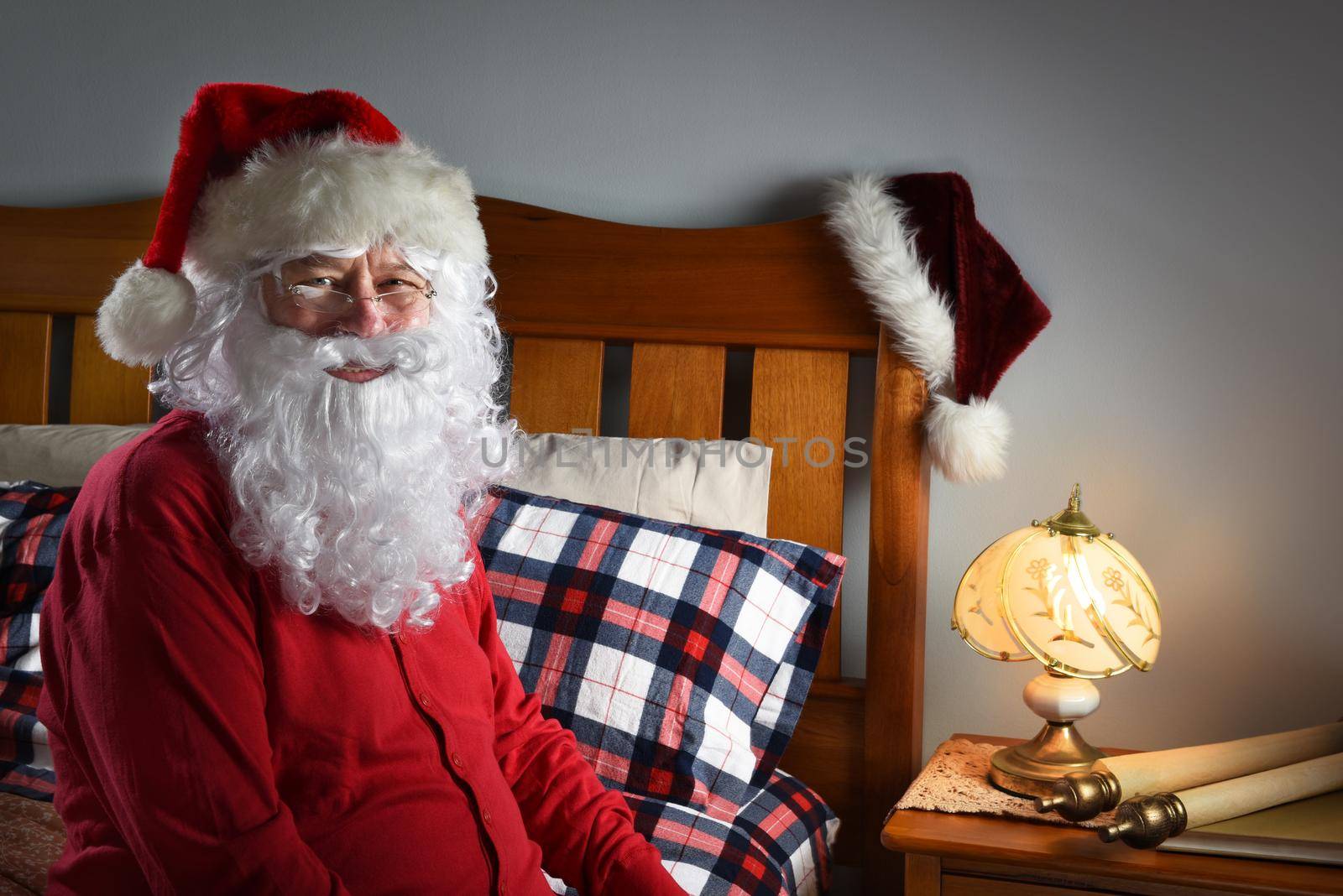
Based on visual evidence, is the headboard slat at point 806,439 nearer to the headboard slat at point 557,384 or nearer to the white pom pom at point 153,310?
the headboard slat at point 557,384

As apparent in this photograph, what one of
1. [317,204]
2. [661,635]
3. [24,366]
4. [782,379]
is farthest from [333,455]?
[24,366]

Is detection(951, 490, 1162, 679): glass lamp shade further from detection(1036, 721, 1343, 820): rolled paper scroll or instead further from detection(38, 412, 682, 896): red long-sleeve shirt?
detection(38, 412, 682, 896): red long-sleeve shirt

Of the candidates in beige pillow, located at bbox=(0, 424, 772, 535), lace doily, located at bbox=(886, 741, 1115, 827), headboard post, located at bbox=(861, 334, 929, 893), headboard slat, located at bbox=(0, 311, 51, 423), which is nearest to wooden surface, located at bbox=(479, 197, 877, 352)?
headboard post, located at bbox=(861, 334, 929, 893)

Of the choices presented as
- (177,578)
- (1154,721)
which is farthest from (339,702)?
(1154,721)

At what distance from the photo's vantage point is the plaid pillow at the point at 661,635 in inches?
57.0

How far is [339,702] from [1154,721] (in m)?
1.40

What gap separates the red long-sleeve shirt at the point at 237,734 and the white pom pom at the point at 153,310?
147mm

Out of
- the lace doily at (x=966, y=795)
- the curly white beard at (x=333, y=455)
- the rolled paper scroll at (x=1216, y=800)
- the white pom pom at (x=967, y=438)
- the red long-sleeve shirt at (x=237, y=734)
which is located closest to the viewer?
Answer: the red long-sleeve shirt at (x=237, y=734)

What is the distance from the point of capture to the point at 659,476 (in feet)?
5.72

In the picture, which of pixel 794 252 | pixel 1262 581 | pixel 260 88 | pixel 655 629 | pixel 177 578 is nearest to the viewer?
pixel 177 578

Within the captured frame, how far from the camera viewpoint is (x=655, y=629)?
150cm

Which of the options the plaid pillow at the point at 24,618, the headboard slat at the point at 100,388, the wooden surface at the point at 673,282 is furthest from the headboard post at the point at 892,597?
the headboard slat at the point at 100,388

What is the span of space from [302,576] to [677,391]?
0.99m

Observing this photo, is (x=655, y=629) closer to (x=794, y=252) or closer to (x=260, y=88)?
(x=794, y=252)
